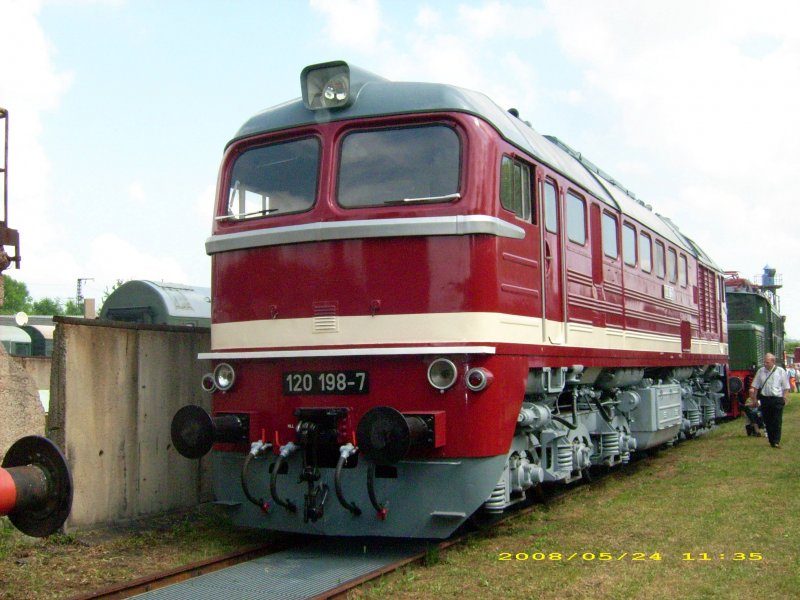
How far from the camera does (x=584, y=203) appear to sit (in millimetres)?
9430

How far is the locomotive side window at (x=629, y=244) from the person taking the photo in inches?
429

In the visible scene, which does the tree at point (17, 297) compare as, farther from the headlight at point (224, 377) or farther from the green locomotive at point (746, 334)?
the headlight at point (224, 377)

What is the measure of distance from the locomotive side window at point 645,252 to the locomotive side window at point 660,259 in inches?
16.1

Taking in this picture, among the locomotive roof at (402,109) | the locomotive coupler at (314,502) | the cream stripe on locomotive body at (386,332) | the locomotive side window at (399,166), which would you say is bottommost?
the locomotive coupler at (314,502)

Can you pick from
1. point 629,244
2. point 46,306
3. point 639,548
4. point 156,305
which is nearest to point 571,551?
point 639,548

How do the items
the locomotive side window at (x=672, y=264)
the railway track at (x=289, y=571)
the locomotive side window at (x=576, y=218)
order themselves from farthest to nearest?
the locomotive side window at (x=672, y=264) < the locomotive side window at (x=576, y=218) < the railway track at (x=289, y=571)

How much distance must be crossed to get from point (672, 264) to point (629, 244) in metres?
2.80

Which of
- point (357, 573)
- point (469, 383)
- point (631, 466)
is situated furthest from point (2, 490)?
point (631, 466)

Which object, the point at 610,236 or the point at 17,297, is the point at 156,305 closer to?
the point at 610,236

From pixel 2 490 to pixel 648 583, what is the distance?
13.5ft

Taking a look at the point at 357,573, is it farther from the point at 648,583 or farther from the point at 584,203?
the point at 584,203

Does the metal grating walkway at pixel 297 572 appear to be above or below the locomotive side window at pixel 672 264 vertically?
below

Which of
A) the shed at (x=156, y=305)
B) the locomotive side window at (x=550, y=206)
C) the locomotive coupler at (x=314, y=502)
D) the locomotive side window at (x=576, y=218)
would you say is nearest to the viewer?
the locomotive coupler at (x=314, y=502)

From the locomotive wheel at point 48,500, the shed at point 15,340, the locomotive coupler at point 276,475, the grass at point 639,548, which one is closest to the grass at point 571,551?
the grass at point 639,548
